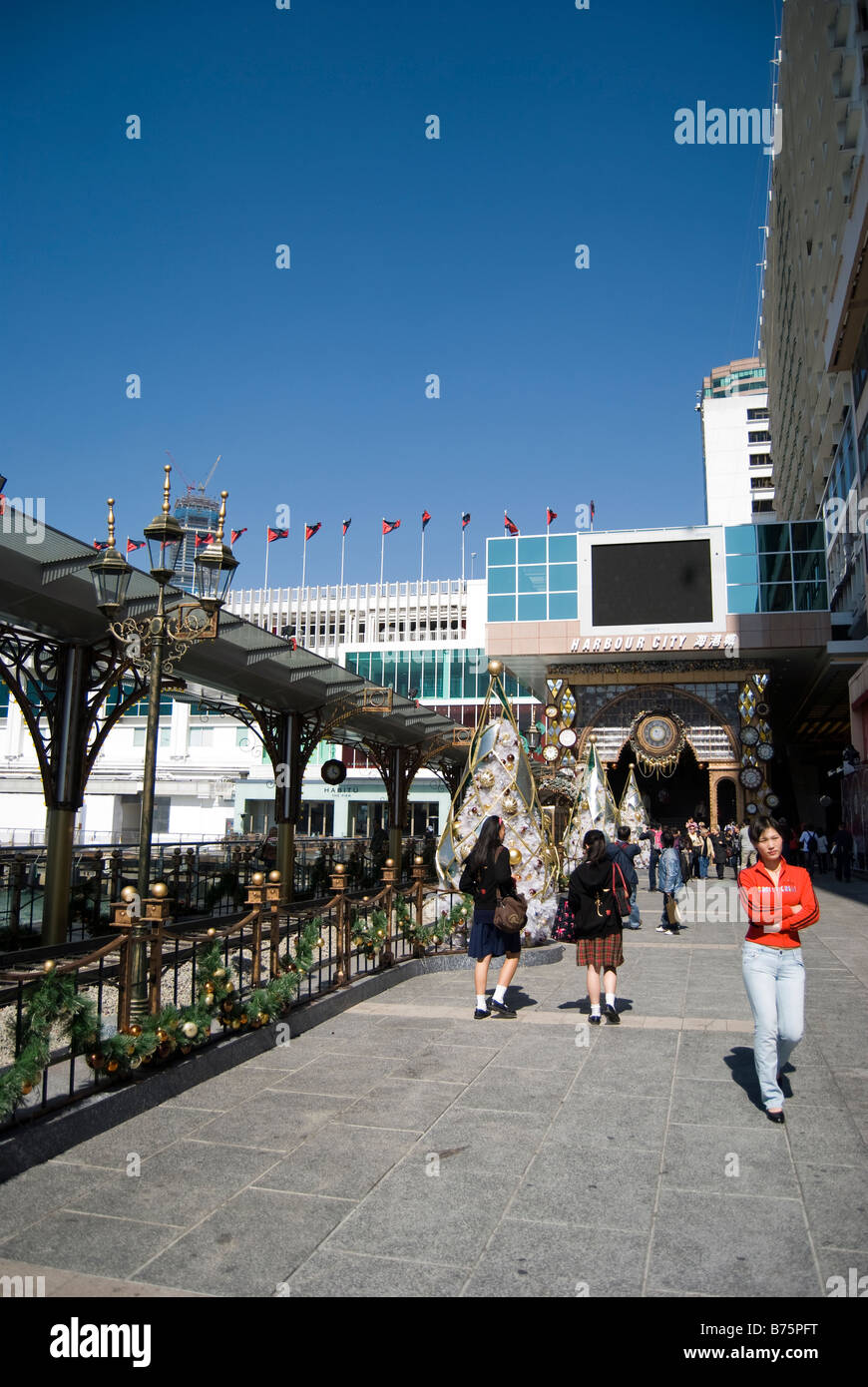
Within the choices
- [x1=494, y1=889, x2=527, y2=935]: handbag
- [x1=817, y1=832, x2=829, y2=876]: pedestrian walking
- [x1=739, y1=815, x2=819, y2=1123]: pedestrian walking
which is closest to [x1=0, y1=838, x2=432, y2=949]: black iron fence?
[x1=494, y1=889, x2=527, y2=935]: handbag

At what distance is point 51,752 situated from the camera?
1381 cm

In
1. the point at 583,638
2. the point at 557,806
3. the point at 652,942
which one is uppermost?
the point at 583,638

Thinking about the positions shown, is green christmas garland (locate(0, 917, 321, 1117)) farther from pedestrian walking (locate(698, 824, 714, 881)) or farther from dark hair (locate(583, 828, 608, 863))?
pedestrian walking (locate(698, 824, 714, 881))

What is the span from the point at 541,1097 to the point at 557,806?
70.6 ft

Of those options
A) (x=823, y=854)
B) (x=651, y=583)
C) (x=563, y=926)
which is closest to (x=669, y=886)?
(x=563, y=926)

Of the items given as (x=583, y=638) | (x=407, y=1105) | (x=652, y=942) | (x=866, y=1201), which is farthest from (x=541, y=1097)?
(x=583, y=638)

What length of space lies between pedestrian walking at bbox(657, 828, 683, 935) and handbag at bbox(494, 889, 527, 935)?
25.9ft

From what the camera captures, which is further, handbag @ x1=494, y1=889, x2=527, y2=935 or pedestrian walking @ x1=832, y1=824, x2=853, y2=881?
pedestrian walking @ x1=832, y1=824, x2=853, y2=881

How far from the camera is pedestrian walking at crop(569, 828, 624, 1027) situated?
26.0 feet

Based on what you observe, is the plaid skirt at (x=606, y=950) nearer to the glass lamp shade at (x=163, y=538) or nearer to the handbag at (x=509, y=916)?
the handbag at (x=509, y=916)

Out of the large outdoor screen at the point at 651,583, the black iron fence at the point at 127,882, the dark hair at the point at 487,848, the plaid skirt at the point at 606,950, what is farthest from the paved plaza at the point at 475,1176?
the large outdoor screen at the point at 651,583

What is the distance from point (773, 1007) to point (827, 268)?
3221cm

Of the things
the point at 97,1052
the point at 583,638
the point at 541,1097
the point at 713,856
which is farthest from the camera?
the point at 583,638
